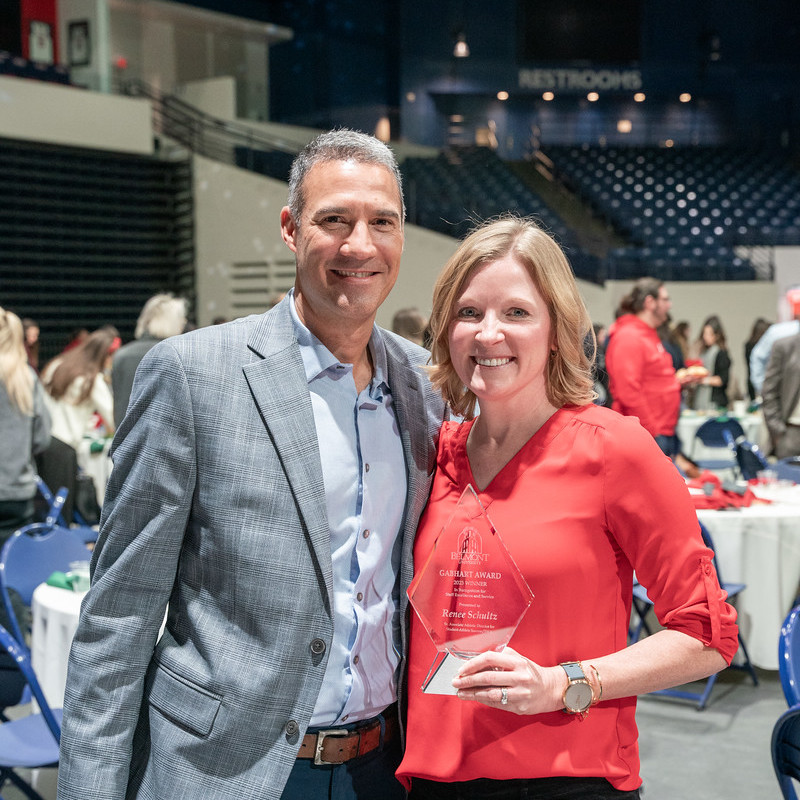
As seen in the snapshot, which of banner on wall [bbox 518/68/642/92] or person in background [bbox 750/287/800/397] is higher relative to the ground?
banner on wall [bbox 518/68/642/92]

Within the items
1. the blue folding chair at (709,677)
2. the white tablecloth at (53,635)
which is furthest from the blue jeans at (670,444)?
the white tablecloth at (53,635)

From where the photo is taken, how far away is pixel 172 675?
1410 mm

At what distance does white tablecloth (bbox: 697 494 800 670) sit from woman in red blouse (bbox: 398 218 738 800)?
3.20 m

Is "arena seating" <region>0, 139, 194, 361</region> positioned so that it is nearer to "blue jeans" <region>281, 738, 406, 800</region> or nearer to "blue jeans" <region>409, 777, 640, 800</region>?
"blue jeans" <region>281, 738, 406, 800</region>

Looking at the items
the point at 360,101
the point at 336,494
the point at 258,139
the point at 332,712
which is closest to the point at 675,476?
the point at 336,494

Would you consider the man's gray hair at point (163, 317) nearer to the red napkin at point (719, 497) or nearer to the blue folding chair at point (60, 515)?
the blue folding chair at point (60, 515)

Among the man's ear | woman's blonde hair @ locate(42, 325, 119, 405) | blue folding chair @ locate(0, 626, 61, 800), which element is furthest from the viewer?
woman's blonde hair @ locate(42, 325, 119, 405)

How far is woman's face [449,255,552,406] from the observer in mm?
1443

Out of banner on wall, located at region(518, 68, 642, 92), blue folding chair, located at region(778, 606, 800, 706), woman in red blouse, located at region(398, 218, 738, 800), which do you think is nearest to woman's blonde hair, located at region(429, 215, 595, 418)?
woman in red blouse, located at region(398, 218, 738, 800)

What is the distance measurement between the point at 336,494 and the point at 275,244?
1160 cm

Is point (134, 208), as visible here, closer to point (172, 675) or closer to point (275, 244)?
point (275, 244)

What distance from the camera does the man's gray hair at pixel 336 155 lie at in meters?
1.50

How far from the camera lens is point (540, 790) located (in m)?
1.38

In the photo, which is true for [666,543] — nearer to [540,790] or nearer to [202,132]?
[540,790]
